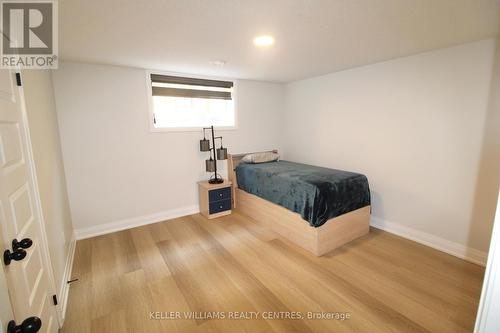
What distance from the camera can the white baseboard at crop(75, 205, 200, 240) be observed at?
A: 2990 millimetres

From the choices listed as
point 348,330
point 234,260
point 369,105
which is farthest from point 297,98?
point 348,330

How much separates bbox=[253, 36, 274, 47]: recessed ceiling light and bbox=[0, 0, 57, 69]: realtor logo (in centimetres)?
147

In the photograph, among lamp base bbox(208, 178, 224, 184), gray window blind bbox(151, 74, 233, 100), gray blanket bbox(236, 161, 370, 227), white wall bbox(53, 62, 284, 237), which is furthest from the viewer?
lamp base bbox(208, 178, 224, 184)

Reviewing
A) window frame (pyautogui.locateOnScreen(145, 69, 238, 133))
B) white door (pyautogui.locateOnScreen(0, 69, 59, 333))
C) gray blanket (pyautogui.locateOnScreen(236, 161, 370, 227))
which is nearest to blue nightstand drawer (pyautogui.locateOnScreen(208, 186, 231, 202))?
gray blanket (pyautogui.locateOnScreen(236, 161, 370, 227))

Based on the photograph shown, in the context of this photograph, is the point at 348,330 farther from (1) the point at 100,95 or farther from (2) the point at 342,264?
(1) the point at 100,95

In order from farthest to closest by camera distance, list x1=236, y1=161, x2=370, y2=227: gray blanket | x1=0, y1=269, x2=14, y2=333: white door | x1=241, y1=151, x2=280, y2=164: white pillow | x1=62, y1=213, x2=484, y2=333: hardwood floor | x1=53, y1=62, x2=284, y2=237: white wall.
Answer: x1=241, y1=151, x2=280, y2=164: white pillow, x1=53, y1=62, x2=284, y2=237: white wall, x1=236, y1=161, x2=370, y2=227: gray blanket, x1=62, y1=213, x2=484, y2=333: hardwood floor, x1=0, y1=269, x2=14, y2=333: white door

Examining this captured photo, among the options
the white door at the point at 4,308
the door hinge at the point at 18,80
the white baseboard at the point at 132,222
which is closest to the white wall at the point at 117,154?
the white baseboard at the point at 132,222

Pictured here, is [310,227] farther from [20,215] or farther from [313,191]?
[20,215]

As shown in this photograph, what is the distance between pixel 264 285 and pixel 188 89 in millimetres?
2943

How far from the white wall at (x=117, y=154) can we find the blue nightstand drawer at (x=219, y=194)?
0.41 meters

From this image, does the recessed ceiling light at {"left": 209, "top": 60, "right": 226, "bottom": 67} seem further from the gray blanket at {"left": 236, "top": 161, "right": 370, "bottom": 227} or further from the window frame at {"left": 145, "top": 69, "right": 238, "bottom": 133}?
the gray blanket at {"left": 236, "top": 161, "right": 370, "bottom": 227}

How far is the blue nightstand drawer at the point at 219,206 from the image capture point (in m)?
3.56

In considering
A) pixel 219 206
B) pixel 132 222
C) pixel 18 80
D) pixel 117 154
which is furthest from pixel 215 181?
pixel 18 80

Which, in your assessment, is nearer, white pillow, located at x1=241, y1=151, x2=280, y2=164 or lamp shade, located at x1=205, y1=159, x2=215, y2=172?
lamp shade, located at x1=205, y1=159, x2=215, y2=172
